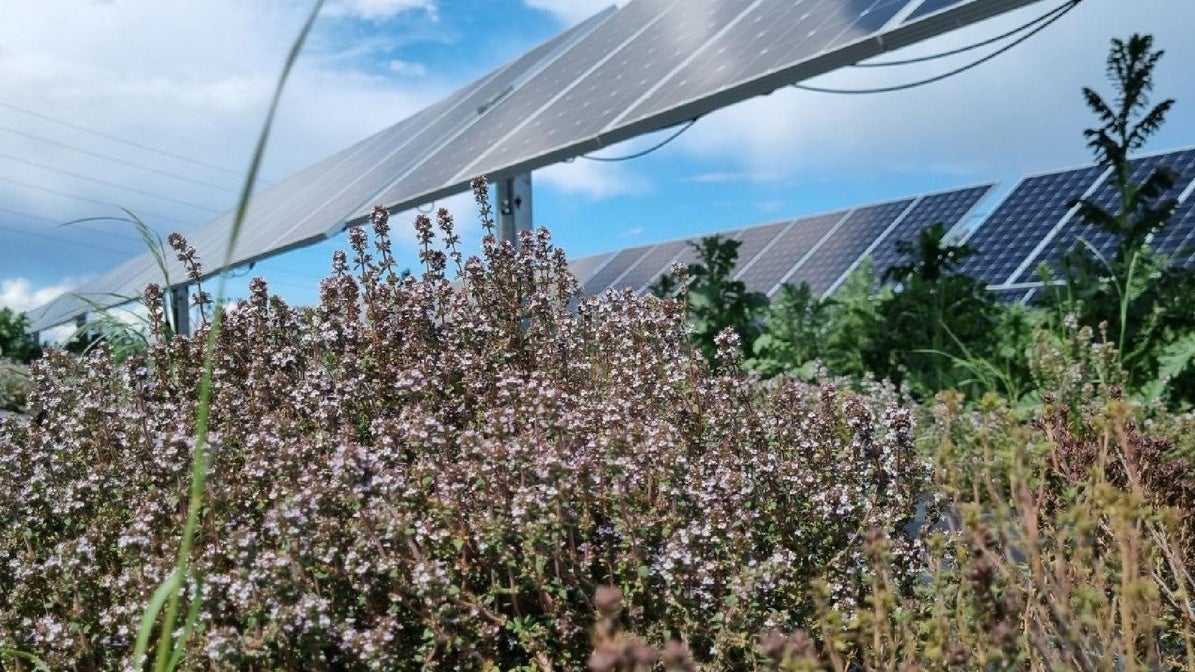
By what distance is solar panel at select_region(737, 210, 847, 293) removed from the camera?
1384cm

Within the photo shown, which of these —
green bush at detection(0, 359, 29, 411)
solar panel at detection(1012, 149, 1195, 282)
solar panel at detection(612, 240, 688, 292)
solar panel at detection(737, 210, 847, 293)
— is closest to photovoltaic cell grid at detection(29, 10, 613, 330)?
green bush at detection(0, 359, 29, 411)

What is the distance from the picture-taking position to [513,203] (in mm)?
8758

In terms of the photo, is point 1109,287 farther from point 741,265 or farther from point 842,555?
point 741,265

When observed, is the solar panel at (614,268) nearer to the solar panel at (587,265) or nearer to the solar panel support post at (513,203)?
the solar panel at (587,265)

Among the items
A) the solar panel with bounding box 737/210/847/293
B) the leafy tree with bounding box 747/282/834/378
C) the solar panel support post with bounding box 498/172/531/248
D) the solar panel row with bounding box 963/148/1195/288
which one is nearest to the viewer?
the solar panel support post with bounding box 498/172/531/248

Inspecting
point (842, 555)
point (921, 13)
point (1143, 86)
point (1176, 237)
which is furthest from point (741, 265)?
point (842, 555)

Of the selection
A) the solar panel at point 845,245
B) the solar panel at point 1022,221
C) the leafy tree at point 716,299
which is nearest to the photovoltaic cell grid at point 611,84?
the leafy tree at point 716,299

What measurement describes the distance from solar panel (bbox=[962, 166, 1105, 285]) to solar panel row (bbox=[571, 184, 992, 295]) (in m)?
0.45

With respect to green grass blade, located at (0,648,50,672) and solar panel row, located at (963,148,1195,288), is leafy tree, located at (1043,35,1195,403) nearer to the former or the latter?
solar panel row, located at (963,148,1195,288)

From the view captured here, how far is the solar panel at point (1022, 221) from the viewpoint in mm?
11594

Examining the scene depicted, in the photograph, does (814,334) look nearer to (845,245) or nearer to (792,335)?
(792,335)

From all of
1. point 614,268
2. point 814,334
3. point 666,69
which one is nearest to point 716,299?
point 814,334

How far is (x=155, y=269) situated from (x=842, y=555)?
19728mm

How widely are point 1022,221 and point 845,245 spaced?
7.80ft
